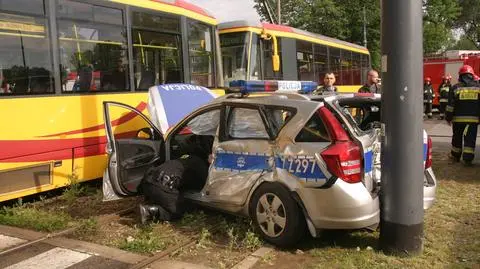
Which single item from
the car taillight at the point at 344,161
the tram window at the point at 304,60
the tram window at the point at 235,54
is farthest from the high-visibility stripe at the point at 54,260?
the tram window at the point at 304,60

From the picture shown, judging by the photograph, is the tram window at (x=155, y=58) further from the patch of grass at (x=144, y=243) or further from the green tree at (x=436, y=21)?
the green tree at (x=436, y=21)

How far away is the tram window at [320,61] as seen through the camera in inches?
659

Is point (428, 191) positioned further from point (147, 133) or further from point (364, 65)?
point (364, 65)

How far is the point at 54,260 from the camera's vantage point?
5.11 meters

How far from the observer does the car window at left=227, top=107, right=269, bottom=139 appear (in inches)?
215

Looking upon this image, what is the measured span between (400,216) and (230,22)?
962 cm

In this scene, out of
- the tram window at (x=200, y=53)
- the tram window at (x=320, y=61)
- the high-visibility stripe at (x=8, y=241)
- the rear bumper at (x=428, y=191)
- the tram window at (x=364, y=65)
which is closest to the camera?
the rear bumper at (x=428, y=191)

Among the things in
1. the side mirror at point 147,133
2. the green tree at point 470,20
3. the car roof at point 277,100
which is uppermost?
the green tree at point 470,20

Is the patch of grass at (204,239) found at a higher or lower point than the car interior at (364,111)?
lower

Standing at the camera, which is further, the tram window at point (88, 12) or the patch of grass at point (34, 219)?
the tram window at point (88, 12)

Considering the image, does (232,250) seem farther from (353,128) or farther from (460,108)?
(460,108)

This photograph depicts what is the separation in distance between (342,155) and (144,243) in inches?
85.7

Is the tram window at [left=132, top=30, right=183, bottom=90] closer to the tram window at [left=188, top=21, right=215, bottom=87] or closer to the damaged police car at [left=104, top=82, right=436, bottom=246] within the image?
the tram window at [left=188, top=21, right=215, bottom=87]

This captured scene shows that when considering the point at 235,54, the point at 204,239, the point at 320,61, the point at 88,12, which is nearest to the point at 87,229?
the point at 204,239
